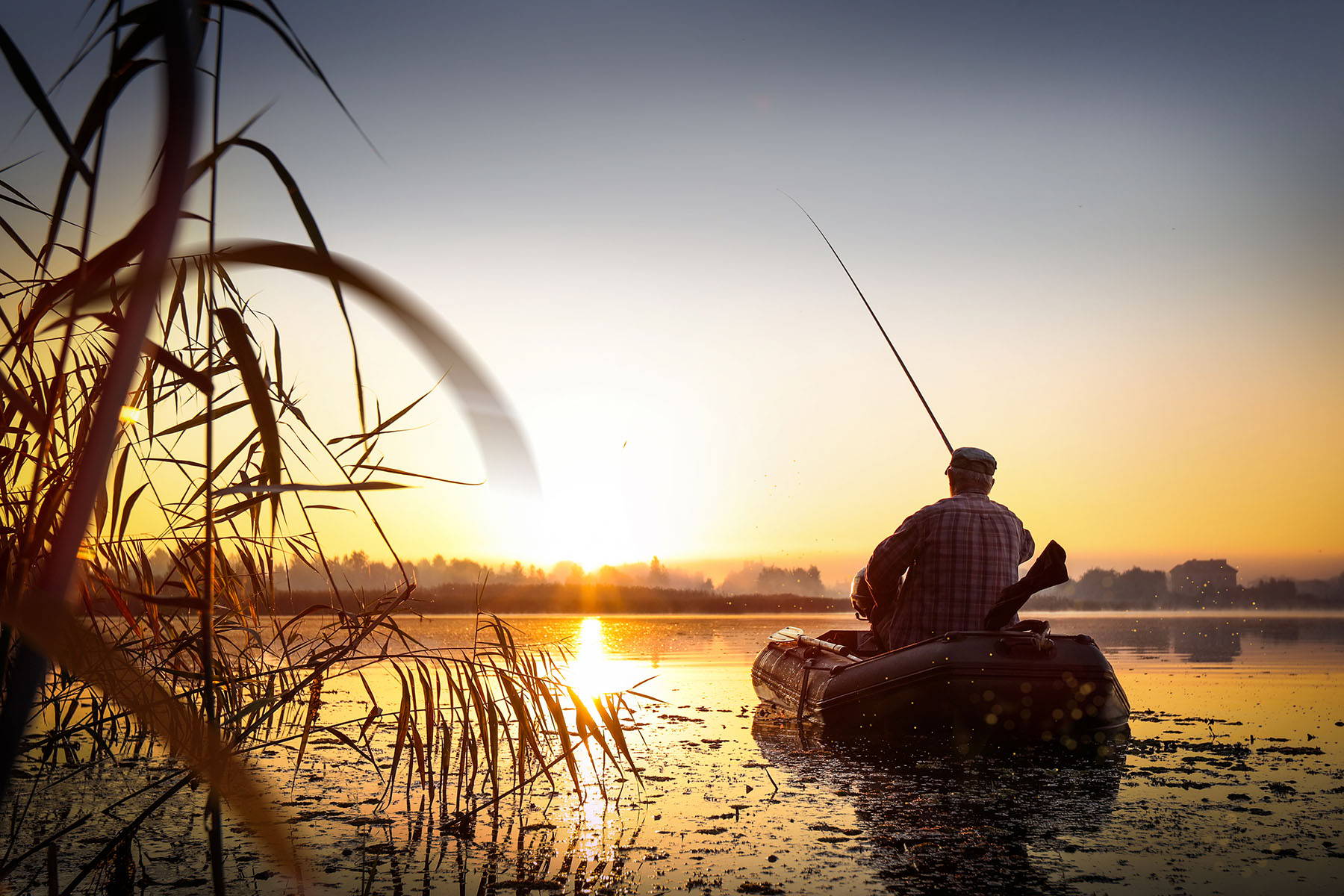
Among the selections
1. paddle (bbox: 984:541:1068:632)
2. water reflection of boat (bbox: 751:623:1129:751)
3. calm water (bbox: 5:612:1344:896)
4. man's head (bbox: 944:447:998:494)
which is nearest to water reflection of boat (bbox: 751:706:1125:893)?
calm water (bbox: 5:612:1344:896)

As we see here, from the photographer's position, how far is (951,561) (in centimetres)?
692

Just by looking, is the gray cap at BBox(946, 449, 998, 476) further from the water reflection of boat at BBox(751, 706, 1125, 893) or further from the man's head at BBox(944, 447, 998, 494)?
the water reflection of boat at BBox(751, 706, 1125, 893)

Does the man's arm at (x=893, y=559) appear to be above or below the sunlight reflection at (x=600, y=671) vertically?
above

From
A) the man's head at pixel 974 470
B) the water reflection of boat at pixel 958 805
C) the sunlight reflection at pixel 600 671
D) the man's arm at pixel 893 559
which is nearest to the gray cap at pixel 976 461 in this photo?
the man's head at pixel 974 470

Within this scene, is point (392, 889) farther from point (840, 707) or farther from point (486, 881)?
point (840, 707)

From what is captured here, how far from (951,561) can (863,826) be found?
2714 mm

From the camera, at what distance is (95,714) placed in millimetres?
4770

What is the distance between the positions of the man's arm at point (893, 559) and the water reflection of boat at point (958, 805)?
1.11m

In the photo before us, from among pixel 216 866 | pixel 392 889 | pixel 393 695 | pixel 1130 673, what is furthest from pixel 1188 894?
pixel 1130 673

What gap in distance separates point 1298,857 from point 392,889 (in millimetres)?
3592

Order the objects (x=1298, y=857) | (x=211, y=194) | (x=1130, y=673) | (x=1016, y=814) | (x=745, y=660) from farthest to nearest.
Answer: (x=745, y=660), (x=1130, y=673), (x=1016, y=814), (x=1298, y=857), (x=211, y=194)

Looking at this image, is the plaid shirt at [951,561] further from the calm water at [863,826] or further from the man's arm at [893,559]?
the calm water at [863,826]

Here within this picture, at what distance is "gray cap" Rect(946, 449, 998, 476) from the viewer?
23.1ft

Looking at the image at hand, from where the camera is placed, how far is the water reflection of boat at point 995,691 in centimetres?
641
